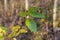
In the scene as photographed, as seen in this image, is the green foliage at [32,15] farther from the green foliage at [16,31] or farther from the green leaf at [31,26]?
the green foliage at [16,31]

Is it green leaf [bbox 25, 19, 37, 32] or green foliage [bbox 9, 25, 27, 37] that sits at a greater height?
green leaf [bbox 25, 19, 37, 32]

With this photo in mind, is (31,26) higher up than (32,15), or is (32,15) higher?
(32,15)

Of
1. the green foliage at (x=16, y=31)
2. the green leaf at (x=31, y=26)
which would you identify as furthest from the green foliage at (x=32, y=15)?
the green foliage at (x=16, y=31)

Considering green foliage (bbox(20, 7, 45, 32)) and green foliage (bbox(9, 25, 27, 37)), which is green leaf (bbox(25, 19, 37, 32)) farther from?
green foliage (bbox(9, 25, 27, 37))

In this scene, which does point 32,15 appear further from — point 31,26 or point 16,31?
point 16,31

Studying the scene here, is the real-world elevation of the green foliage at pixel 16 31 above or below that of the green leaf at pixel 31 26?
below

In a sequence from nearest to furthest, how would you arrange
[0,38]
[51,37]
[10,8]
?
[0,38]
[51,37]
[10,8]

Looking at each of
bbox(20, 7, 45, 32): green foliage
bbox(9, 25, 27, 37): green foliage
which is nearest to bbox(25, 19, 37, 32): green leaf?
bbox(20, 7, 45, 32): green foliage

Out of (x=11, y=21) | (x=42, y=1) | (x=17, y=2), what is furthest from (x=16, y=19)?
(x=42, y=1)

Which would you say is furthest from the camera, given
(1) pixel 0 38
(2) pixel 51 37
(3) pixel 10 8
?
(3) pixel 10 8

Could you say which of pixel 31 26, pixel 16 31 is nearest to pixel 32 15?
pixel 31 26

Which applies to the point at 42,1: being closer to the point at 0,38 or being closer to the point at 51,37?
the point at 51,37
